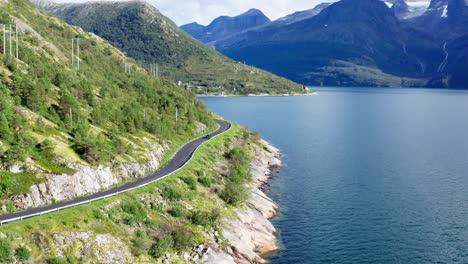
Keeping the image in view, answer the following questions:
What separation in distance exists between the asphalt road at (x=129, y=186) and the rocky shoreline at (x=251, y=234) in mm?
14930

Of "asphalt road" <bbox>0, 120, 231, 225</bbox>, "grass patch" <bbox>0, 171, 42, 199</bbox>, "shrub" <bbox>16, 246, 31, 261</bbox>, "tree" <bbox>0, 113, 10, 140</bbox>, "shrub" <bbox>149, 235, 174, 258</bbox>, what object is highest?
"tree" <bbox>0, 113, 10, 140</bbox>

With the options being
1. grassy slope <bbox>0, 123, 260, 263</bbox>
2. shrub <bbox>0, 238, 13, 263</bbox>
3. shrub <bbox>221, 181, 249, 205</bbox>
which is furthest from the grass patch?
shrub <bbox>221, 181, 249, 205</bbox>

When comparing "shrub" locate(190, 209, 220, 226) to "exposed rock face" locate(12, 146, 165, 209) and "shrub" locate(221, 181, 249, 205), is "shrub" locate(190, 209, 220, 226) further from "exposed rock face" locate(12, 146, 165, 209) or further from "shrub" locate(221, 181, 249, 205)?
"exposed rock face" locate(12, 146, 165, 209)

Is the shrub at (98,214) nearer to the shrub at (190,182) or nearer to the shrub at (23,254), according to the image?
the shrub at (23,254)

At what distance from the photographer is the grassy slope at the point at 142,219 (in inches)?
2073

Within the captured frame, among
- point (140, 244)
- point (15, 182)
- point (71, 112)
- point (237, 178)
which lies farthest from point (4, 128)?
point (237, 178)

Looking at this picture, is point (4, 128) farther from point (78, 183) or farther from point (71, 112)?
point (71, 112)

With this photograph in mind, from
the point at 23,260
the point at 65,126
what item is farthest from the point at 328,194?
Answer: the point at 23,260

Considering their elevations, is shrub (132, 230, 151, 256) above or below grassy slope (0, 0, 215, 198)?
below

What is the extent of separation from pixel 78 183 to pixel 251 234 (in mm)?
26813

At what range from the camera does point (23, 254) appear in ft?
161

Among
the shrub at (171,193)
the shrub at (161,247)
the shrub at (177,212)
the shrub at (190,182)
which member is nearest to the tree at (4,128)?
the shrub at (171,193)

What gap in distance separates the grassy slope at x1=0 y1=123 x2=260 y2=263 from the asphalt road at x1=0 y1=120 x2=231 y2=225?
4.69ft

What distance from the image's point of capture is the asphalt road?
56.8m
